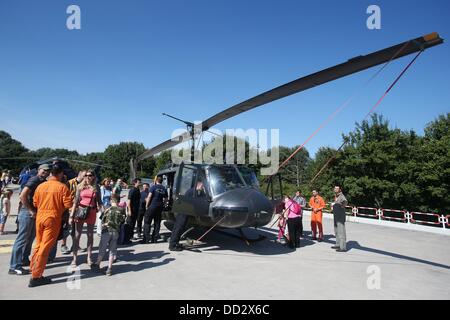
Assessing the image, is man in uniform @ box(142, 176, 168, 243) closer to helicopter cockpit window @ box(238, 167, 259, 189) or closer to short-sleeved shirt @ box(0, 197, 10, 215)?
helicopter cockpit window @ box(238, 167, 259, 189)

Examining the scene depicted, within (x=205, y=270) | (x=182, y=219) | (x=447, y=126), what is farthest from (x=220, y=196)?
(x=447, y=126)

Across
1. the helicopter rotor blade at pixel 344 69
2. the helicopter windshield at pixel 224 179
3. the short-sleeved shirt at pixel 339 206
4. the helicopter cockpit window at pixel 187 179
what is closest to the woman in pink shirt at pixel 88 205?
the helicopter cockpit window at pixel 187 179

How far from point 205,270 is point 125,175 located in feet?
236

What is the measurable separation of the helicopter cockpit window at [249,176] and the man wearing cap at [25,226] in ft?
15.3

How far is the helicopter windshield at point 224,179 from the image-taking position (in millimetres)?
7016

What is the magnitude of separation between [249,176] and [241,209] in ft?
5.37

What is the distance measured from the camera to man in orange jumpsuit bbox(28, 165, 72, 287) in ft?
14.0

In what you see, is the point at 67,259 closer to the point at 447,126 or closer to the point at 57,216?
the point at 57,216

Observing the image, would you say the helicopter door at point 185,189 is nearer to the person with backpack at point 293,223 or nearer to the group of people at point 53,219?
the group of people at point 53,219

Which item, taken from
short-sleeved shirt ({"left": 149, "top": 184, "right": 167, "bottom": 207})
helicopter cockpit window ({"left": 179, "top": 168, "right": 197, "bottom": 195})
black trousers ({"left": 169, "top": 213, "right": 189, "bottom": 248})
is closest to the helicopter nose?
black trousers ({"left": 169, "top": 213, "right": 189, "bottom": 248})

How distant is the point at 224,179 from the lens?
23.7 feet

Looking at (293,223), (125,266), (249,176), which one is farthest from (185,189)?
(293,223)

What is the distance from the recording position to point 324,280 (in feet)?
16.2

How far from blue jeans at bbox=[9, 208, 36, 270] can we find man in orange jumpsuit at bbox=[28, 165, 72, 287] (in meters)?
0.63
